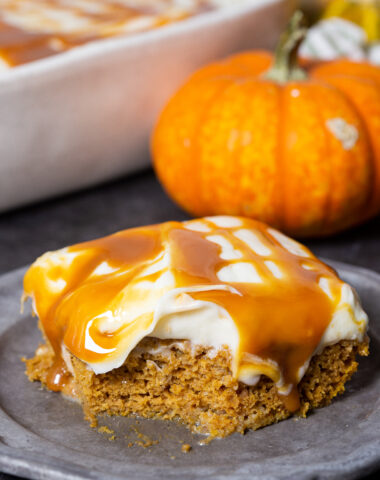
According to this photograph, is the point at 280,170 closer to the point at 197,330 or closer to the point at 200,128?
the point at 200,128

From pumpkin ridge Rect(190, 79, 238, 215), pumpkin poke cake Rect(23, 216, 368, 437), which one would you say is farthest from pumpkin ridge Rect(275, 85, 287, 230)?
pumpkin poke cake Rect(23, 216, 368, 437)

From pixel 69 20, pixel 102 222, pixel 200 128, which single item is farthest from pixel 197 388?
pixel 69 20

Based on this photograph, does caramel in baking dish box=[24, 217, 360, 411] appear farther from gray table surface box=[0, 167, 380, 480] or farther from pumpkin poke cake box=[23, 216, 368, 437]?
gray table surface box=[0, 167, 380, 480]

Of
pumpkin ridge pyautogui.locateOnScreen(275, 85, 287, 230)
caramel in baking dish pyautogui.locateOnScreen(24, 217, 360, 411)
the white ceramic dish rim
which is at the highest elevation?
the white ceramic dish rim

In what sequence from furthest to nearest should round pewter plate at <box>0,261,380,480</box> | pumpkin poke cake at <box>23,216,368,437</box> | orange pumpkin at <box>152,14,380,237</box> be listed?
1. orange pumpkin at <box>152,14,380,237</box>
2. pumpkin poke cake at <box>23,216,368,437</box>
3. round pewter plate at <box>0,261,380,480</box>

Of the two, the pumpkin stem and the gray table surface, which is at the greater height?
the pumpkin stem

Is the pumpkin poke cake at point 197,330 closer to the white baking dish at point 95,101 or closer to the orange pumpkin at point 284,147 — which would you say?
the orange pumpkin at point 284,147

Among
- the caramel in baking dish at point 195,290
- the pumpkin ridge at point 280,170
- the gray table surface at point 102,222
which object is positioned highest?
the caramel in baking dish at point 195,290

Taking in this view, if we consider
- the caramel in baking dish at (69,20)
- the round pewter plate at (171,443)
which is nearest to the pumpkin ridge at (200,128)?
the caramel in baking dish at (69,20)
